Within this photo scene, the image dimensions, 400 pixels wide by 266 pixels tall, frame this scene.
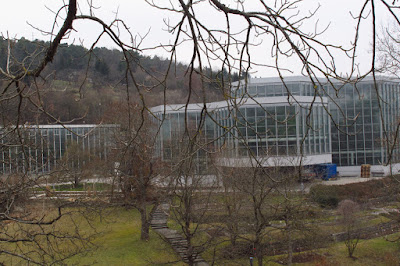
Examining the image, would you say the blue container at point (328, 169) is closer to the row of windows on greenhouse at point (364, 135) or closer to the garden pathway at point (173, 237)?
the row of windows on greenhouse at point (364, 135)

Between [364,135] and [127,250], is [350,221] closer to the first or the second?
[127,250]

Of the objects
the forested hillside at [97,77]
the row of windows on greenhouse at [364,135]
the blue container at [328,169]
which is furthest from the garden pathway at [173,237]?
the row of windows on greenhouse at [364,135]

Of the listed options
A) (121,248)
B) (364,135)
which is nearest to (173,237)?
(121,248)

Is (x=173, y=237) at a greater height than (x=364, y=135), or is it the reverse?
(x=364, y=135)

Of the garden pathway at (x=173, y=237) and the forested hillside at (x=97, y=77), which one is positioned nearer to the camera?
the forested hillside at (x=97, y=77)

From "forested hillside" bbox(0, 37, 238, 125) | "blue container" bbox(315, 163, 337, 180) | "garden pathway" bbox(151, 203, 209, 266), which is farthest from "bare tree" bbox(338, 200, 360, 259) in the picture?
"forested hillside" bbox(0, 37, 238, 125)

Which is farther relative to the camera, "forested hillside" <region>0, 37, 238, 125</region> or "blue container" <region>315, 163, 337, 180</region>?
"blue container" <region>315, 163, 337, 180</region>

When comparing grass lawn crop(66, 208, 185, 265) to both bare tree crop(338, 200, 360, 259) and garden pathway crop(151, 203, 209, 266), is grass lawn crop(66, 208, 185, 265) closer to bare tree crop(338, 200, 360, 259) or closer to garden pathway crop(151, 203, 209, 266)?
garden pathway crop(151, 203, 209, 266)

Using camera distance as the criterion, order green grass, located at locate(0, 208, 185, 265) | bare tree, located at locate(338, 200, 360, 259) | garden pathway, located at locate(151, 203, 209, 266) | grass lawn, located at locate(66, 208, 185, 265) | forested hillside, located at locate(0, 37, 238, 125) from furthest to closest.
Result: 1. bare tree, located at locate(338, 200, 360, 259)
2. grass lawn, located at locate(66, 208, 185, 265)
3. green grass, located at locate(0, 208, 185, 265)
4. garden pathway, located at locate(151, 203, 209, 266)
5. forested hillside, located at locate(0, 37, 238, 125)

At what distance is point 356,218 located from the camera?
51.7 feet

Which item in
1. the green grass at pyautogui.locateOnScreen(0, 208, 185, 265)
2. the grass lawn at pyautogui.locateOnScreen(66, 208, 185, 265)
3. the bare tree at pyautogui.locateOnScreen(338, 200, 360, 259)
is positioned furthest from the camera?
the bare tree at pyautogui.locateOnScreen(338, 200, 360, 259)

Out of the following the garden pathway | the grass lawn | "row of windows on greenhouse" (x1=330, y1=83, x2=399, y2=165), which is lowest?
the grass lawn

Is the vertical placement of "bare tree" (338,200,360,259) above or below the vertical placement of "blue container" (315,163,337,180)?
below

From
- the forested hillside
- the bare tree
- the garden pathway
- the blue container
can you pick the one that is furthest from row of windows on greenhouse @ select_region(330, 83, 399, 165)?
the forested hillside
